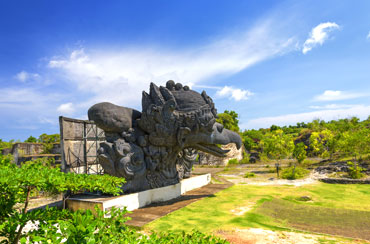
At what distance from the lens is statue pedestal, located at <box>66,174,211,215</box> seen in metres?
7.21

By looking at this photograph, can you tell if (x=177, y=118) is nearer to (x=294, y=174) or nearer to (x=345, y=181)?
(x=294, y=174)

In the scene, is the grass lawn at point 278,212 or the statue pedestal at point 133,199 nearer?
the grass lawn at point 278,212

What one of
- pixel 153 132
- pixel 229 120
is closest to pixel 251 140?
pixel 229 120

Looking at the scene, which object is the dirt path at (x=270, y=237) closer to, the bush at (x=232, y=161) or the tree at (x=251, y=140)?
the bush at (x=232, y=161)

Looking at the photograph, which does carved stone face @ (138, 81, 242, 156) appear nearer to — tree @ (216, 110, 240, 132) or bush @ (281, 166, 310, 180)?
bush @ (281, 166, 310, 180)

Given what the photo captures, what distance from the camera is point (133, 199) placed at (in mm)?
8062

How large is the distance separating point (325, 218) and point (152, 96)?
21.8 ft

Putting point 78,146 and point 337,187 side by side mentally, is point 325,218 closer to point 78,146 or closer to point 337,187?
point 337,187

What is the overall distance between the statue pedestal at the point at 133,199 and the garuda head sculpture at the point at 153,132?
0.90 ft

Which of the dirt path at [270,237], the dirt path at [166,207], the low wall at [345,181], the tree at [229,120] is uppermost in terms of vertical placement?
the tree at [229,120]

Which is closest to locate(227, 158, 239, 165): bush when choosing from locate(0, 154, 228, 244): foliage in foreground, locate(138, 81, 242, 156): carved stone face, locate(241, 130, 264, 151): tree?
locate(241, 130, 264, 151): tree

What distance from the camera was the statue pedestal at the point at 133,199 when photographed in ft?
23.6

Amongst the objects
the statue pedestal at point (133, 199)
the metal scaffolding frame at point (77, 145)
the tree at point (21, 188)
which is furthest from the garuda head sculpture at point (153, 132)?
the tree at point (21, 188)

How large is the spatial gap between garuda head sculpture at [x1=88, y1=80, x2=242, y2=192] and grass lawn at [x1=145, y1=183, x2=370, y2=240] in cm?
185
